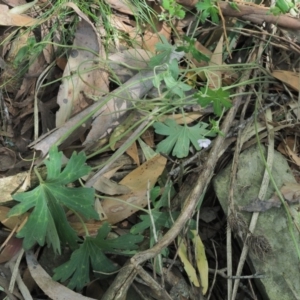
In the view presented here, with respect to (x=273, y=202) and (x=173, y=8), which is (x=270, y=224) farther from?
(x=173, y=8)

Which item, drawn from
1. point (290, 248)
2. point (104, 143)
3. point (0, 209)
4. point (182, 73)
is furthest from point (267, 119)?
point (0, 209)

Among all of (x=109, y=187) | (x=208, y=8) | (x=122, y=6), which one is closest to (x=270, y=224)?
(x=109, y=187)

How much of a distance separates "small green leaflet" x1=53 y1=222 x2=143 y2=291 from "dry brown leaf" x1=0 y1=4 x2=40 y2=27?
0.81 m

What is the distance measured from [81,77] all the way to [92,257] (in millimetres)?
610

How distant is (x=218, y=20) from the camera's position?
167 cm

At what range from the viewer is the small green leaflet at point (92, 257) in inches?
53.8

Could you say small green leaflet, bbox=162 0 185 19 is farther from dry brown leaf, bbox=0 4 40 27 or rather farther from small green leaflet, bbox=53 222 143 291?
small green leaflet, bbox=53 222 143 291

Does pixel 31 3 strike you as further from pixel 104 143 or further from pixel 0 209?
pixel 0 209

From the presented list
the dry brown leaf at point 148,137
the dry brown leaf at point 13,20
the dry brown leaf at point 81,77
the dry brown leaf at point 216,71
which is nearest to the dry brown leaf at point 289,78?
the dry brown leaf at point 216,71

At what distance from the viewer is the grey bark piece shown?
1408mm

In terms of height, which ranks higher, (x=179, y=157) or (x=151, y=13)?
(x=151, y=13)

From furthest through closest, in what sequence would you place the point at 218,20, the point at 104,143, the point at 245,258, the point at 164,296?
the point at 218,20 < the point at 104,143 < the point at 245,258 < the point at 164,296

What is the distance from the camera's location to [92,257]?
4.51 feet

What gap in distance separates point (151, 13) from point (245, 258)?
0.93 m
